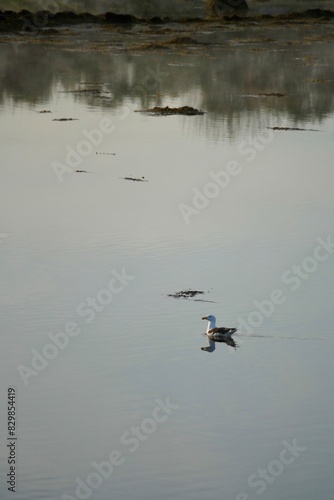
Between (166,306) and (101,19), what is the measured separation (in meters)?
46.1

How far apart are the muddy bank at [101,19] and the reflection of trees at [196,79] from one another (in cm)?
669

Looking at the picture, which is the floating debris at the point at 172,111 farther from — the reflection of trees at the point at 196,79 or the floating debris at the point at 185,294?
the floating debris at the point at 185,294

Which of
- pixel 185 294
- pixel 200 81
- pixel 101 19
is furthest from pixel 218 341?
pixel 101 19

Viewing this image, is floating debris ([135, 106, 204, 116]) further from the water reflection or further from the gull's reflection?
the gull's reflection

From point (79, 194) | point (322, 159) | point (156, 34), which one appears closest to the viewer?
point (79, 194)

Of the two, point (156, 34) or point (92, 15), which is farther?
point (92, 15)

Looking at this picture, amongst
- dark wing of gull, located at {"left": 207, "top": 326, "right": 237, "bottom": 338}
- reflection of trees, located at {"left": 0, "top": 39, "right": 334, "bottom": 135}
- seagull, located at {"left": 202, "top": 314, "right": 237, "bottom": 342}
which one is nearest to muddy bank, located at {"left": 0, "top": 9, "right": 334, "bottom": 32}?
reflection of trees, located at {"left": 0, "top": 39, "right": 334, "bottom": 135}

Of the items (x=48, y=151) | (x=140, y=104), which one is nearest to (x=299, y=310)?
(x=48, y=151)

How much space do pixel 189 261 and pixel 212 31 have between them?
4168 cm

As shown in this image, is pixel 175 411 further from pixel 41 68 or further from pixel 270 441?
pixel 41 68

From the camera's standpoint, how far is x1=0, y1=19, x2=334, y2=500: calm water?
28.4ft

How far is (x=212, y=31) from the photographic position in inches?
2138

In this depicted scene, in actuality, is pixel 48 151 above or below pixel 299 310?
below

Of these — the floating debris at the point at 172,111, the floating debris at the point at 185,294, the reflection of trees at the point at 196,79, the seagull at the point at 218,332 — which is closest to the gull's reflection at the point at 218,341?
the seagull at the point at 218,332
